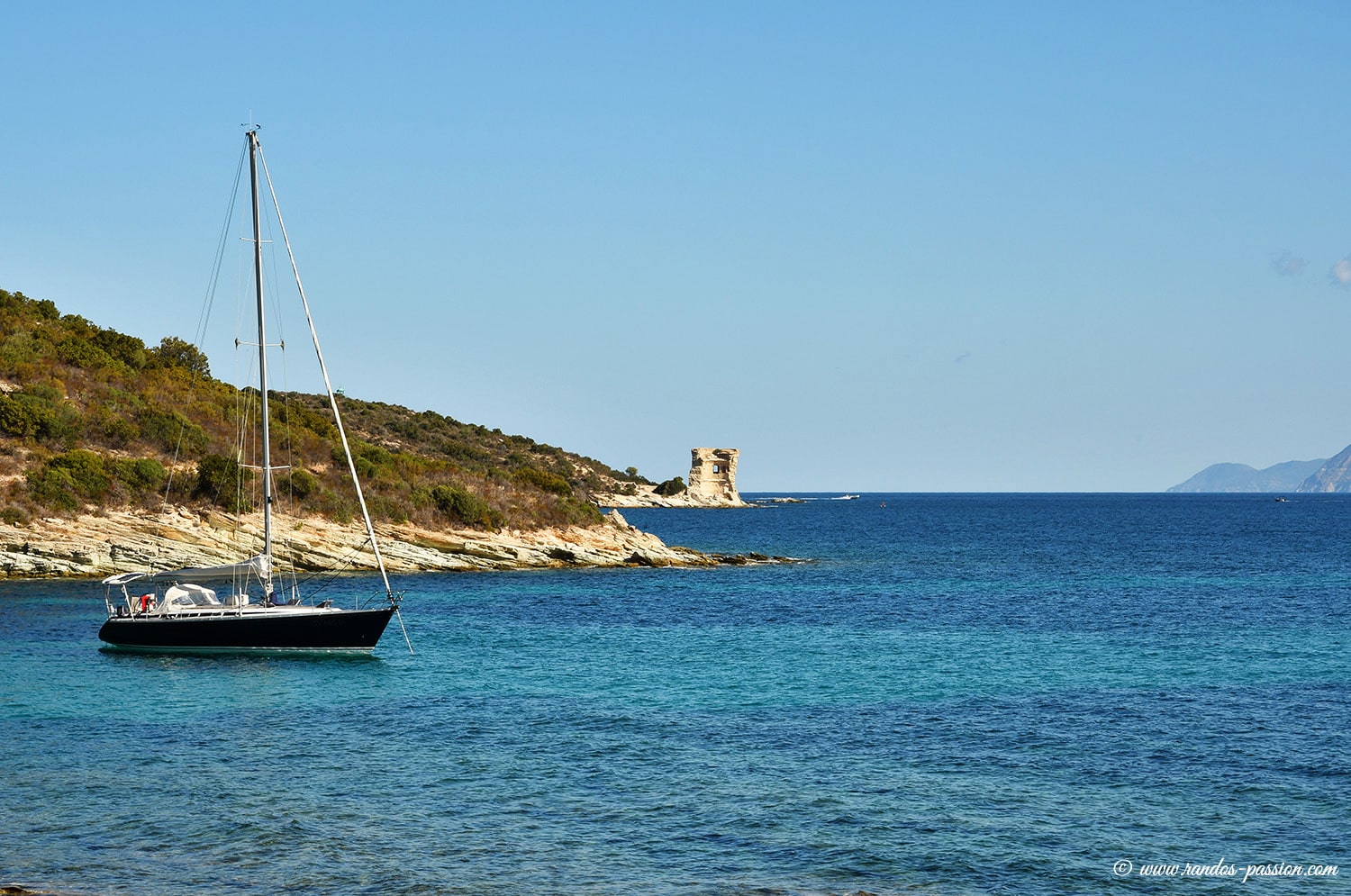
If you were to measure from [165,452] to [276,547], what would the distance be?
10.8m

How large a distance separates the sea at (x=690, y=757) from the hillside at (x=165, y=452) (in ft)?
33.3

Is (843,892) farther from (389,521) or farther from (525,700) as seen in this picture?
(389,521)

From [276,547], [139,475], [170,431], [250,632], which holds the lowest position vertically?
[250,632]

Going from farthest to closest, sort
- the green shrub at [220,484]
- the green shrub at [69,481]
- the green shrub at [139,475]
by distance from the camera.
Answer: the green shrub at [220,484]
the green shrub at [139,475]
the green shrub at [69,481]

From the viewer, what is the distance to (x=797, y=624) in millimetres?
41938

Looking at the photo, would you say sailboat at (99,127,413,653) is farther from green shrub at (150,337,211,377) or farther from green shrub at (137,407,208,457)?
green shrub at (150,337,211,377)

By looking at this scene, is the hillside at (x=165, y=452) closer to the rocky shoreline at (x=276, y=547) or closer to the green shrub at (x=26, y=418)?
the green shrub at (x=26, y=418)

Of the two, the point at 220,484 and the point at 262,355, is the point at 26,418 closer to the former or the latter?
the point at 220,484

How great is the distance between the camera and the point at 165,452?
191 feet

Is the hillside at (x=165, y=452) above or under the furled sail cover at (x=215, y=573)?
above

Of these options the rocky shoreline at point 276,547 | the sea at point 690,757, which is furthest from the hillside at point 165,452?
the sea at point 690,757

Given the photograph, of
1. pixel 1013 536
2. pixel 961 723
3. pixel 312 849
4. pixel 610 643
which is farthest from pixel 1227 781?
pixel 1013 536

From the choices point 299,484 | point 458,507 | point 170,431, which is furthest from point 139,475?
point 458,507

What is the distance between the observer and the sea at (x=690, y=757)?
1546 cm
